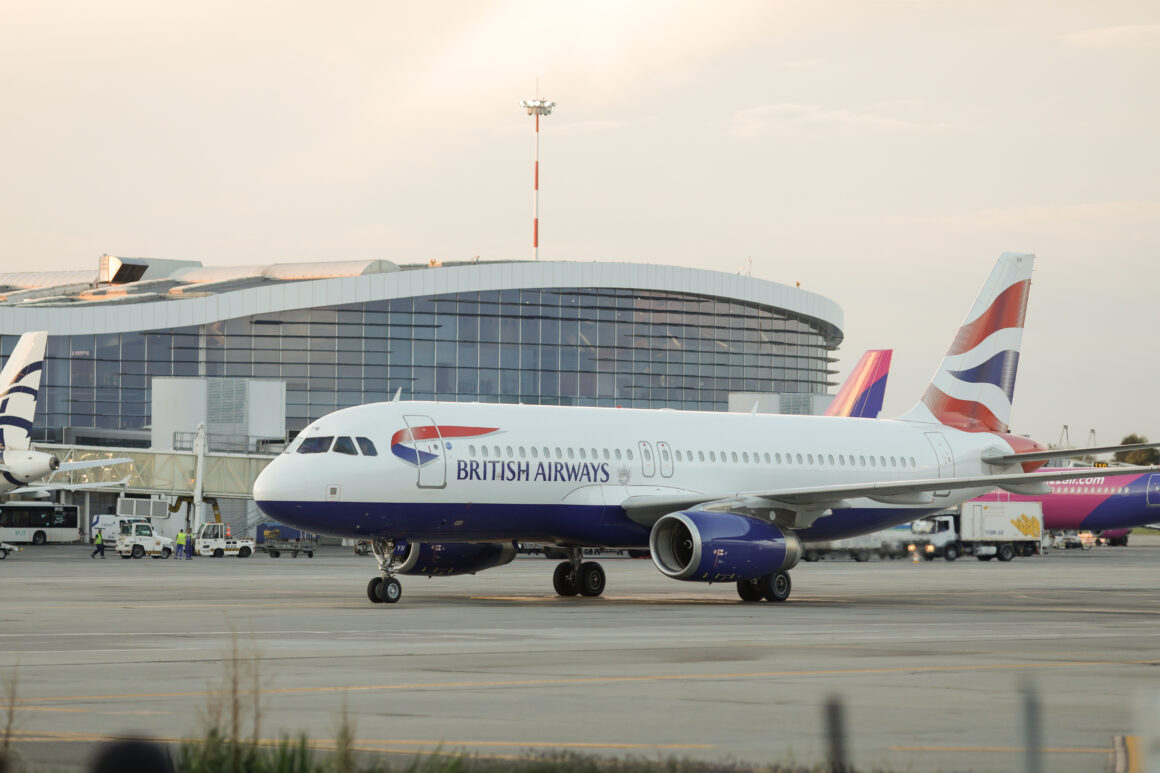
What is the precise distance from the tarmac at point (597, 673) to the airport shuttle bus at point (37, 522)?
51.7m

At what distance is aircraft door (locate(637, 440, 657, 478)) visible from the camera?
33062 millimetres

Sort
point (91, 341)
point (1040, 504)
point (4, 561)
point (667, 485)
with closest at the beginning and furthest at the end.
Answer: point (667, 485)
point (4, 561)
point (1040, 504)
point (91, 341)

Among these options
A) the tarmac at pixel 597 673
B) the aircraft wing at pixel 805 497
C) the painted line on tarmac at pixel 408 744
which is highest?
the aircraft wing at pixel 805 497

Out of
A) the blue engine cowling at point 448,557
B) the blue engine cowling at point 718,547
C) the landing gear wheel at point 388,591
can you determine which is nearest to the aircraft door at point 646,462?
A: the blue engine cowling at point 718,547

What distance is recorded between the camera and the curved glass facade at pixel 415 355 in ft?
326

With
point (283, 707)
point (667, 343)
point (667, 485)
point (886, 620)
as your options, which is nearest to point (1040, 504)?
point (667, 343)

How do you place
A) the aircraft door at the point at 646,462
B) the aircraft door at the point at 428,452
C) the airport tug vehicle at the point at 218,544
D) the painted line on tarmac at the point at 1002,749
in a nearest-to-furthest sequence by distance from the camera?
1. the painted line on tarmac at the point at 1002,749
2. the aircraft door at the point at 428,452
3. the aircraft door at the point at 646,462
4. the airport tug vehicle at the point at 218,544

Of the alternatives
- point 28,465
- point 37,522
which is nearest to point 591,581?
point 28,465

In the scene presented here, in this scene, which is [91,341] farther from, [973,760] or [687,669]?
[973,760]

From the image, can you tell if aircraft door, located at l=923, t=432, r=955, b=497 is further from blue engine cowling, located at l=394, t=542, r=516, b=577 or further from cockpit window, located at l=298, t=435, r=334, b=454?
cockpit window, located at l=298, t=435, r=334, b=454

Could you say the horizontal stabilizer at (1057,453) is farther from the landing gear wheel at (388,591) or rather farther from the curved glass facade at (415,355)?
the curved glass facade at (415,355)

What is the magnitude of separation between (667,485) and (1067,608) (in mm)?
8804

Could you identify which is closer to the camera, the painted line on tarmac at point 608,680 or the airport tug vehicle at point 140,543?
the painted line on tarmac at point 608,680

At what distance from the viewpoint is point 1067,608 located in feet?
98.6
